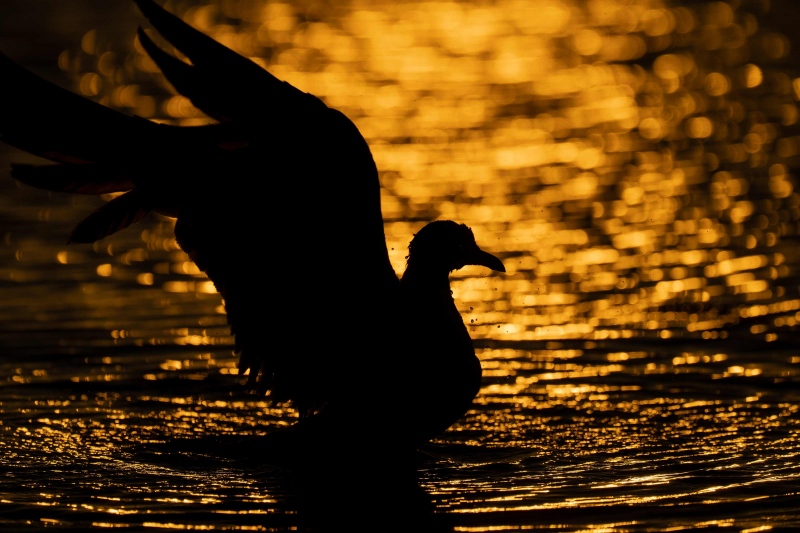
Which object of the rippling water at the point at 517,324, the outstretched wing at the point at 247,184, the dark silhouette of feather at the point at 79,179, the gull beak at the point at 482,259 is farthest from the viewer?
the gull beak at the point at 482,259

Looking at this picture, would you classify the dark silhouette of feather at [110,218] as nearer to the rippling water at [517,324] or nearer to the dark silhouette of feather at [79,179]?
the dark silhouette of feather at [79,179]

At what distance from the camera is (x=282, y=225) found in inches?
346

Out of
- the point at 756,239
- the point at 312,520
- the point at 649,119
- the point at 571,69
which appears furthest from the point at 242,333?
the point at 571,69

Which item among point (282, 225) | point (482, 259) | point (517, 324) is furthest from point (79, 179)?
point (517, 324)

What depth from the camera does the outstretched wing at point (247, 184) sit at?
28.1 feet

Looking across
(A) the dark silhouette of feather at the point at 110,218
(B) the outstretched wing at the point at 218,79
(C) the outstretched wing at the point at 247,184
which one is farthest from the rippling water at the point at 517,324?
(B) the outstretched wing at the point at 218,79

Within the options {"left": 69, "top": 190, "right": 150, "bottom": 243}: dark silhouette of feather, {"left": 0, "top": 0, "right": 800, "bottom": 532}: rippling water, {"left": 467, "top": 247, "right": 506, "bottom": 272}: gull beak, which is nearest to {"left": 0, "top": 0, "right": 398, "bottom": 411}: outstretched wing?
{"left": 69, "top": 190, "right": 150, "bottom": 243}: dark silhouette of feather

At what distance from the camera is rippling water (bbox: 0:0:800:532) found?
8836 millimetres

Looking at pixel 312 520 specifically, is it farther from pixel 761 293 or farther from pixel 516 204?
pixel 516 204

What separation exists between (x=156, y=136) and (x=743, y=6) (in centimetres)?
2830

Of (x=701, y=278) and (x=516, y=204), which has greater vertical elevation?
(x=516, y=204)

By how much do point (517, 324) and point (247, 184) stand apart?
14.5 feet

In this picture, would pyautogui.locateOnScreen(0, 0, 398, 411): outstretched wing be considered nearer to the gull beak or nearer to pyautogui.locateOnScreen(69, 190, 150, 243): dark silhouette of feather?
pyautogui.locateOnScreen(69, 190, 150, 243): dark silhouette of feather

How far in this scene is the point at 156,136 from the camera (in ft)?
28.2
